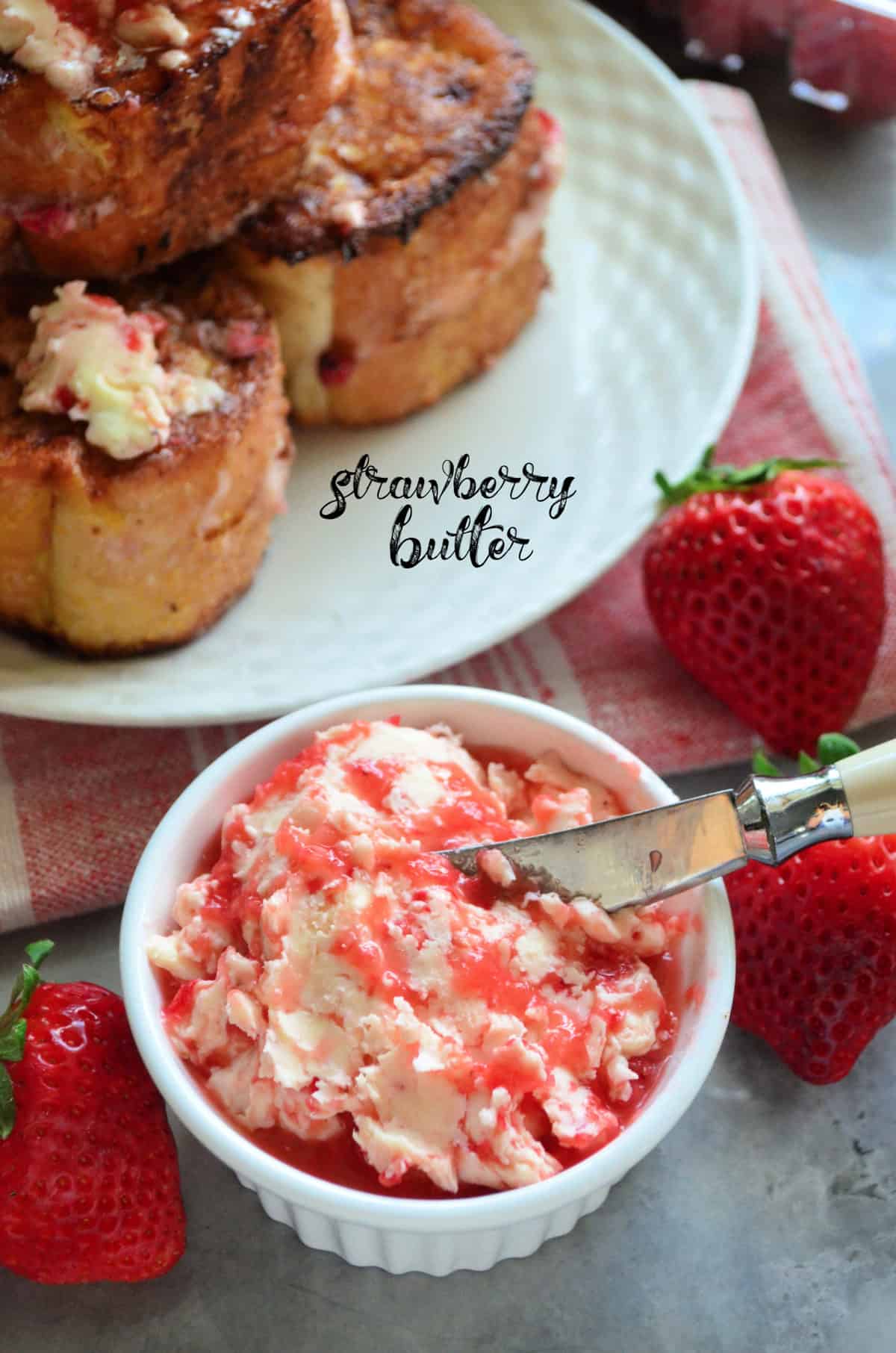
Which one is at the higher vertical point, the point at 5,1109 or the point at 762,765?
the point at 762,765

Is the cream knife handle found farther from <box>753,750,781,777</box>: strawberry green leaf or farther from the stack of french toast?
the stack of french toast

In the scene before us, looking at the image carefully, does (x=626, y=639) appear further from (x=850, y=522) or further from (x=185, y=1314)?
(x=185, y=1314)

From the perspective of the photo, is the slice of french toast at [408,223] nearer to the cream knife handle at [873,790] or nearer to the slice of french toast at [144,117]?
the slice of french toast at [144,117]

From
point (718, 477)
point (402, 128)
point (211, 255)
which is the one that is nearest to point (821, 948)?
point (718, 477)

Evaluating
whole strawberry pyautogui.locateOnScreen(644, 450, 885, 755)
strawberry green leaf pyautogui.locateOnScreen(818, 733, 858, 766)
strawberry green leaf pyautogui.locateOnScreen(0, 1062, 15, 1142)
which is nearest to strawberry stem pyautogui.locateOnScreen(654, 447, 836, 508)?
whole strawberry pyautogui.locateOnScreen(644, 450, 885, 755)

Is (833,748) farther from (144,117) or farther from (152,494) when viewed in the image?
(144,117)

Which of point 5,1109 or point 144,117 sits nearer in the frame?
point 5,1109
